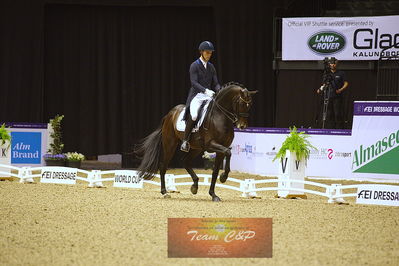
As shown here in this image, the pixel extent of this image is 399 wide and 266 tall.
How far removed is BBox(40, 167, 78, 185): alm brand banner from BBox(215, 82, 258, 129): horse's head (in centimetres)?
462

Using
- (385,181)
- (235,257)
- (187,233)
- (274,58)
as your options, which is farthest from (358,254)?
(274,58)

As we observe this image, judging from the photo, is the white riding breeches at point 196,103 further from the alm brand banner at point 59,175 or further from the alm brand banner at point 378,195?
the alm brand banner at point 59,175

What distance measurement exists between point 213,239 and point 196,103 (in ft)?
17.7

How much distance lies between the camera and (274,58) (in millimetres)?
18969

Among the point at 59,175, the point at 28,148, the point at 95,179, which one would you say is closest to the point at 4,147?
the point at 59,175

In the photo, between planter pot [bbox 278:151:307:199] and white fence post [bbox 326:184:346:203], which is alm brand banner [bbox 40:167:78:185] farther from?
white fence post [bbox 326:184:346:203]

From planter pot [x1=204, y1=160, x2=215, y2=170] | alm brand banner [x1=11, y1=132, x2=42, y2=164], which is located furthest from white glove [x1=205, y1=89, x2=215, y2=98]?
alm brand banner [x1=11, y1=132, x2=42, y2=164]

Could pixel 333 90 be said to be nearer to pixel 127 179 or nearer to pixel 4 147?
pixel 127 179

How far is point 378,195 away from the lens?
1105 centimetres

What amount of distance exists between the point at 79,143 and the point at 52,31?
338cm

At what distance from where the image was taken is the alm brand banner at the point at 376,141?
45.1 ft

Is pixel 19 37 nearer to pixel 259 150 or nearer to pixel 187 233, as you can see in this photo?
pixel 259 150

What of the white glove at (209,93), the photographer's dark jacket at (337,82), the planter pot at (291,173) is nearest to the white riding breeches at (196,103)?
the white glove at (209,93)

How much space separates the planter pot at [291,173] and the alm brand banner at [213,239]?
19.4ft
